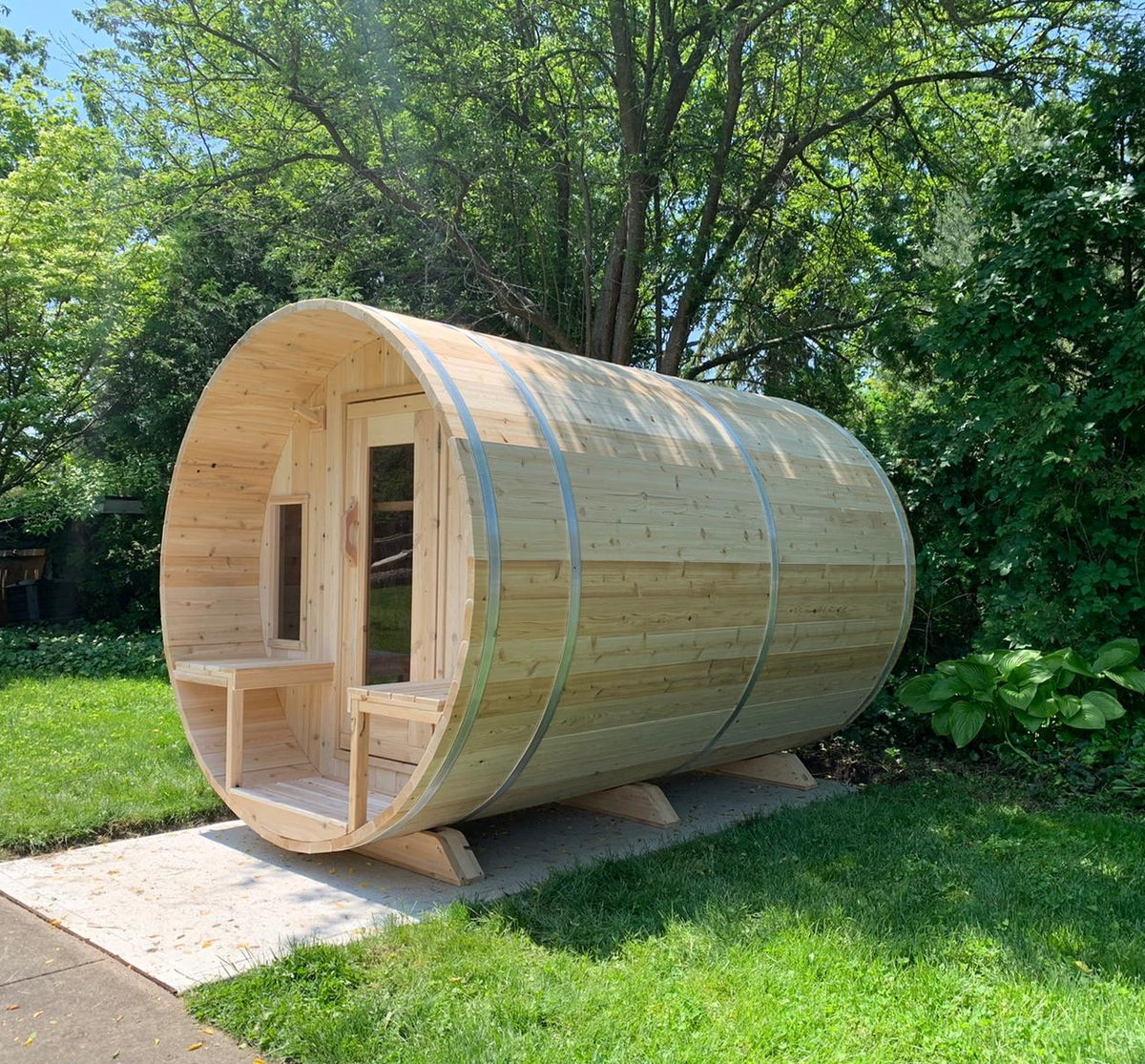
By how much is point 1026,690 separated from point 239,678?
5325 millimetres

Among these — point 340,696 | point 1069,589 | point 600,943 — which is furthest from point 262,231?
point 600,943

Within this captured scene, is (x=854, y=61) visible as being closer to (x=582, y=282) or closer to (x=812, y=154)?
(x=812, y=154)

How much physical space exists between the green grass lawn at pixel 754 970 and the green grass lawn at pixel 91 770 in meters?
2.60

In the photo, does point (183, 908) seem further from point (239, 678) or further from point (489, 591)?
point (489, 591)

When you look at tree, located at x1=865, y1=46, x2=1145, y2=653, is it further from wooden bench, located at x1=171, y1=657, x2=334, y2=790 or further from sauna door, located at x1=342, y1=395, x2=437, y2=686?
wooden bench, located at x1=171, y1=657, x2=334, y2=790

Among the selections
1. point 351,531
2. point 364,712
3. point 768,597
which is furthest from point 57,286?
point 768,597

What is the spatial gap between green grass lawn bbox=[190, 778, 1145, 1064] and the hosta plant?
5.67 feet

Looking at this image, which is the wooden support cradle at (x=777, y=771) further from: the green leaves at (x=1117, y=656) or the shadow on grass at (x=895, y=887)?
the green leaves at (x=1117, y=656)

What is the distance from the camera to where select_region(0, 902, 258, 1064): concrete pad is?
11.4ft

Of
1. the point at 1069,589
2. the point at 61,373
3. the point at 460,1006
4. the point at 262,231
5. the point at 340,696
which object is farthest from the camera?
the point at 61,373

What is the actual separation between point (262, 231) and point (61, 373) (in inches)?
167

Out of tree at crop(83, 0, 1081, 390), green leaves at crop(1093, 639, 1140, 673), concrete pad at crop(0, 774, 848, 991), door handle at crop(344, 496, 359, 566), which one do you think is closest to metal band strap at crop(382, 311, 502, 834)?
concrete pad at crop(0, 774, 848, 991)

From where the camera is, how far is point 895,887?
16.0ft

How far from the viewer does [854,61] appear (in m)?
10.9
